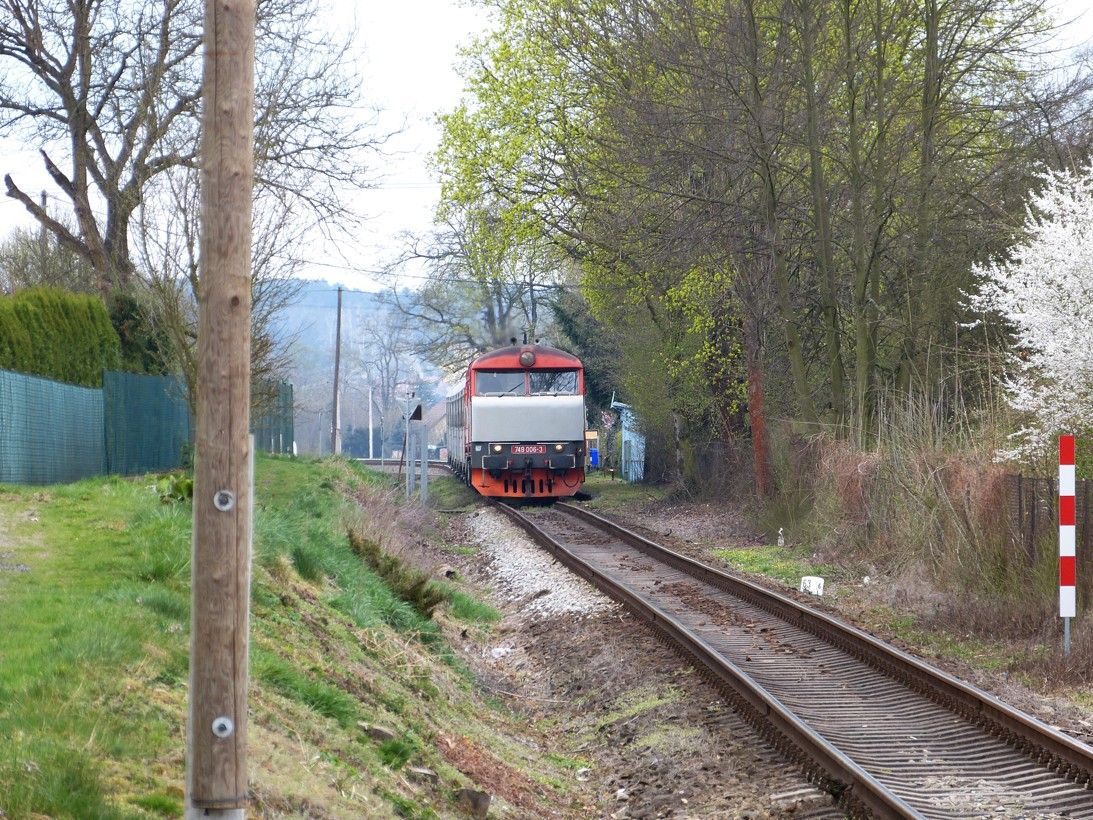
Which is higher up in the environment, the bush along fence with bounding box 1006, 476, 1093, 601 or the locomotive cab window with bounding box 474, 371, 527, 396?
the locomotive cab window with bounding box 474, 371, 527, 396

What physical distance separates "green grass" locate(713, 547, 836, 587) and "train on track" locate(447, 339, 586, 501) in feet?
33.0

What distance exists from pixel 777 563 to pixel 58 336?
494 inches

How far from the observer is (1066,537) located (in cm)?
938

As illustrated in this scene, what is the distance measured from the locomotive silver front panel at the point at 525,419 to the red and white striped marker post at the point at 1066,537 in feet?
64.7

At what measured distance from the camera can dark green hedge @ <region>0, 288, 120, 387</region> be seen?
20000 mm

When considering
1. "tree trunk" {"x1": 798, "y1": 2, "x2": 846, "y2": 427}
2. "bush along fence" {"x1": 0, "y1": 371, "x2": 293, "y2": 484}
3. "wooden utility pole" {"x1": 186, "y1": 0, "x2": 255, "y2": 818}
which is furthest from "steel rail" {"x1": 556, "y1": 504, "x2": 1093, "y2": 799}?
"bush along fence" {"x1": 0, "y1": 371, "x2": 293, "y2": 484}

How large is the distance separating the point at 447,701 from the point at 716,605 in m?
4.60

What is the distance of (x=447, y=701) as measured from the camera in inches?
362

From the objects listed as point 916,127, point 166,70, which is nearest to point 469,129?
point 166,70

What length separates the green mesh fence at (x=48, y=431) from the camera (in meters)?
17.5

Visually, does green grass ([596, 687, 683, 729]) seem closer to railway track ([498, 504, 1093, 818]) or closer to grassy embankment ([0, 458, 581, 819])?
railway track ([498, 504, 1093, 818])

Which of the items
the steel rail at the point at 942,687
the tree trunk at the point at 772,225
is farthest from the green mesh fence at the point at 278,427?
the steel rail at the point at 942,687

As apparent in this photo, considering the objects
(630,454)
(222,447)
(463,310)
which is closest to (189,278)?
(222,447)

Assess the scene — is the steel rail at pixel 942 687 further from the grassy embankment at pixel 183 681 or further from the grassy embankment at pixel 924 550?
the grassy embankment at pixel 183 681
